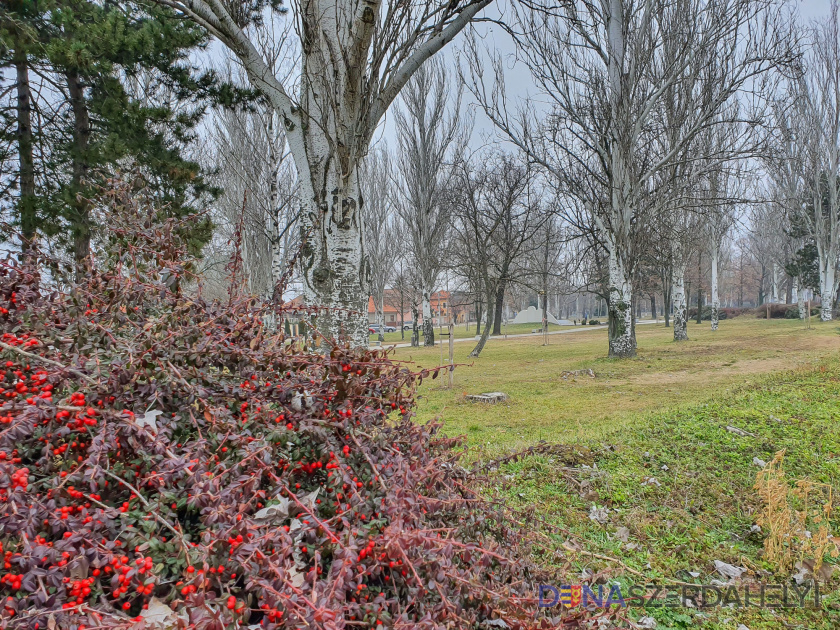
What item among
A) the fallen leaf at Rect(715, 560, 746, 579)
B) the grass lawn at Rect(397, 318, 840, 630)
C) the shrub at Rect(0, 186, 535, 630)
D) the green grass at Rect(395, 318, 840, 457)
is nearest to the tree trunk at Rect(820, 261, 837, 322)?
the green grass at Rect(395, 318, 840, 457)

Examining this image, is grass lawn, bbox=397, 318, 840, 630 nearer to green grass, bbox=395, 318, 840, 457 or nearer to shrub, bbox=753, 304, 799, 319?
green grass, bbox=395, 318, 840, 457

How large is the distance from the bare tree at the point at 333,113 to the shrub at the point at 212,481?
1.77 m

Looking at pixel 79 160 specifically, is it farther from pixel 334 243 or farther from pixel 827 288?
pixel 827 288

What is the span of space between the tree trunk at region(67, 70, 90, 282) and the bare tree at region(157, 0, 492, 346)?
11.5 ft

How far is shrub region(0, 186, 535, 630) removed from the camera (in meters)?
1.05

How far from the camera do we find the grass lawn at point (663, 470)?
7.44ft

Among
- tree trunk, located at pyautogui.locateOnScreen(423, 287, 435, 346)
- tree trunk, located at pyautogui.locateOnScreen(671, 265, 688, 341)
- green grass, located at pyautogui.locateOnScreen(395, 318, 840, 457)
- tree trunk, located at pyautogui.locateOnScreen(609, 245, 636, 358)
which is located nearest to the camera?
green grass, located at pyautogui.locateOnScreen(395, 318, 840, 457)

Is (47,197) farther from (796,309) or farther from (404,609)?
(796,309)

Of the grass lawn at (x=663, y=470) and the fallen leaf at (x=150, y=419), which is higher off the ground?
the fallen leaf at (x=150, y=419)

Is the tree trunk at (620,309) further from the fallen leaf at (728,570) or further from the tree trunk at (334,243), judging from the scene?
the fallen leaf at (728,570)

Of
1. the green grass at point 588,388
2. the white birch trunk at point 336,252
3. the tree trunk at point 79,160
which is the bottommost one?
the green grass at point 588,388

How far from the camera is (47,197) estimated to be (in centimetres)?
652

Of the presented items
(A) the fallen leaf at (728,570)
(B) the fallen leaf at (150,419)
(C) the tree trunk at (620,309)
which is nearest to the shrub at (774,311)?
(C) the tree trunk at (620,309)

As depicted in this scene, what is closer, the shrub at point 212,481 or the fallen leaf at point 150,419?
the shrub at point 212,481
